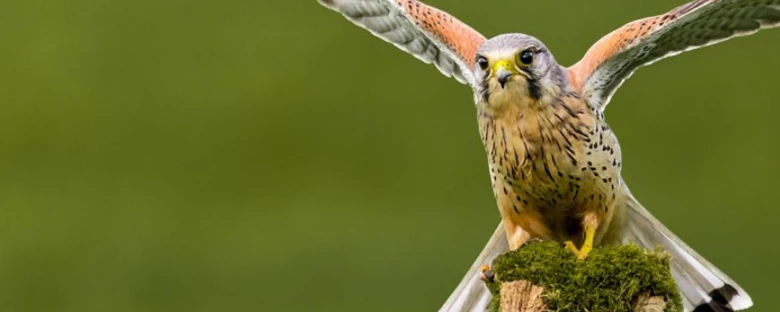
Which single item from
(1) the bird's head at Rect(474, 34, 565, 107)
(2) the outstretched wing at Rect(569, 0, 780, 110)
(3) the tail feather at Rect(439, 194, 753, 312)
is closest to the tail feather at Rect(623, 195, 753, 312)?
(3) the tail feather at Rect(439, 194, 753, 312)

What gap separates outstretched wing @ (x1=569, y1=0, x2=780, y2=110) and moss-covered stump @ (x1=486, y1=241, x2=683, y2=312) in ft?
2.61

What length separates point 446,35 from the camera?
4.41 meters

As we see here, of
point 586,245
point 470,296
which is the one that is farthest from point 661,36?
point 470,296

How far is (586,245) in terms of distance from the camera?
3.73 m

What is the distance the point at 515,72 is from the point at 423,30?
88 cm

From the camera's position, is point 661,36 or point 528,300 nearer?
point 528,300

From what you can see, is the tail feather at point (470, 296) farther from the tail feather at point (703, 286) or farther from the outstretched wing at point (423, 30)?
the outstretched wing at point (423, 30)

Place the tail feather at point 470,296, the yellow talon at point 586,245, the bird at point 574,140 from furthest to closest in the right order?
the tail feather at point 470,296, the bird at point 574,140, the yellow talon at point 586,245

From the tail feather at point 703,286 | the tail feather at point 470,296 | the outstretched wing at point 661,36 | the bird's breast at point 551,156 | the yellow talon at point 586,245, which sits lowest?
the tail feather at point 703,286

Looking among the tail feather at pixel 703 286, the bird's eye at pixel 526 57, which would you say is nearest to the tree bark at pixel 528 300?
the bird's eye at pixel 526 57

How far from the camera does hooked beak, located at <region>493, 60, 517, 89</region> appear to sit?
3.60m

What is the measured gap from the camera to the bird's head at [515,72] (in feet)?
11.8

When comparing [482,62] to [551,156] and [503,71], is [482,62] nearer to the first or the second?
[503,71]

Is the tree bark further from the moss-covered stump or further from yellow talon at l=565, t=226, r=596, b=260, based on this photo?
yellow talon at l=565, t=226, r=596, b=260
